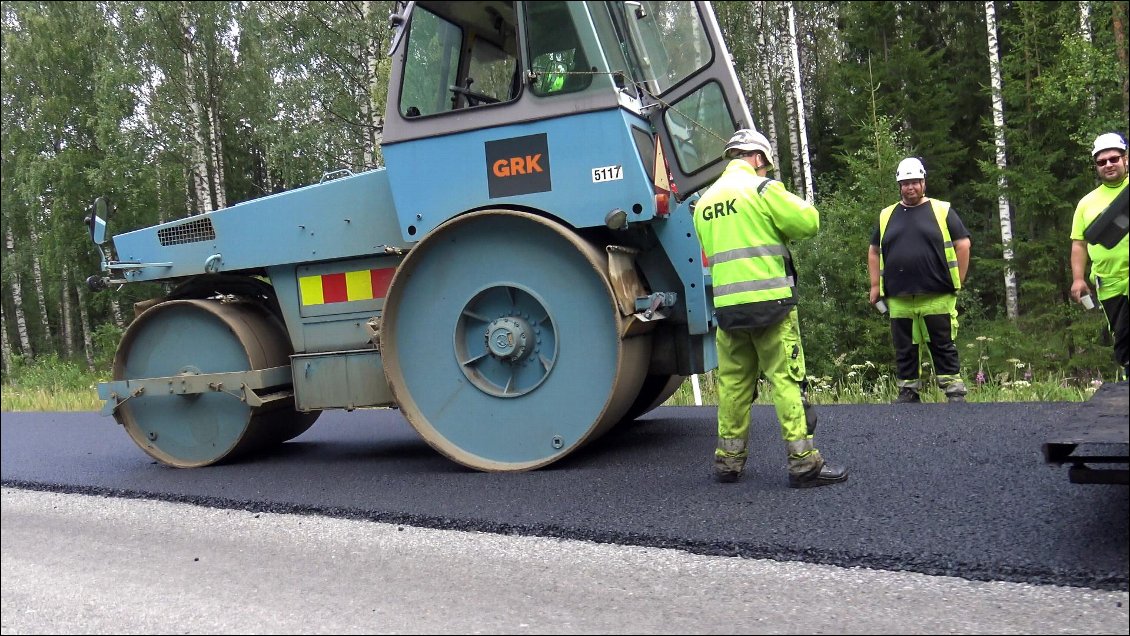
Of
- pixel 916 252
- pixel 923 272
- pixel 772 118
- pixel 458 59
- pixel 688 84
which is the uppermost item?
pixel 772 118

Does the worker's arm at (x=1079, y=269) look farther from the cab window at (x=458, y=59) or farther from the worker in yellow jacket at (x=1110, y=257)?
the cab window at (x=458, y=59)

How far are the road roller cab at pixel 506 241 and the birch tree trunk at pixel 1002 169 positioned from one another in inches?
387

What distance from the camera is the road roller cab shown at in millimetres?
4473

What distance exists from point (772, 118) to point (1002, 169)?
5881 mm

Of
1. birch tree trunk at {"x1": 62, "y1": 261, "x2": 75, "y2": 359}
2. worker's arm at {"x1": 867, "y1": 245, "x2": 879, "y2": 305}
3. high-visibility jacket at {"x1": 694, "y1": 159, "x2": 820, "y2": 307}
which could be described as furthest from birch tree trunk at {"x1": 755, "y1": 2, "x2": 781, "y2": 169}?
birch tree trunk at {"x1": 62, "y1": 261, "x2": 75, "y2": 359}

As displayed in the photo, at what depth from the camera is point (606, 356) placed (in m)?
4.52

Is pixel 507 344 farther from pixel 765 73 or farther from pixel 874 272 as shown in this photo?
pixel 765 73

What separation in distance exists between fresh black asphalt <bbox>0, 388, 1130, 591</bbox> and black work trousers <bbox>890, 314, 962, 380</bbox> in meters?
0.37

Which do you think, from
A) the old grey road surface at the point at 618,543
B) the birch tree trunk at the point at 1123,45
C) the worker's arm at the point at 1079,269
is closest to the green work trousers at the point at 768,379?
the old grey road surface at the point at 618,543

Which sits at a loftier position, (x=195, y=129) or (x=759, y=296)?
(x=195, y=129)

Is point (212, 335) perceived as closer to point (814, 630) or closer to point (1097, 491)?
point (814, 630)

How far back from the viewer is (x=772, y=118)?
18.2m

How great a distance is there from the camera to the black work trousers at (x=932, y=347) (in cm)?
597

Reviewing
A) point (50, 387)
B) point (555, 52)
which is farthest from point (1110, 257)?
point (50, 387)
